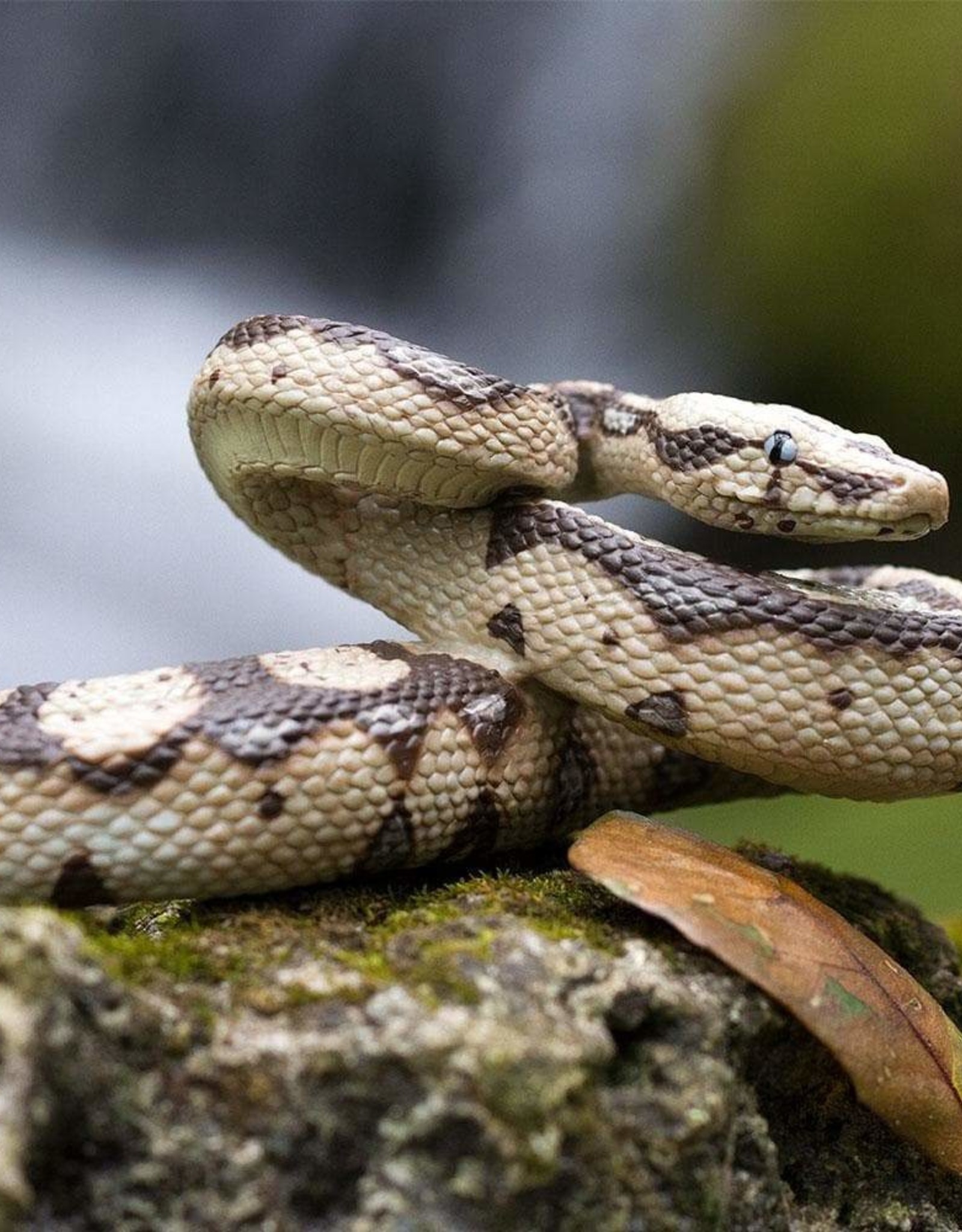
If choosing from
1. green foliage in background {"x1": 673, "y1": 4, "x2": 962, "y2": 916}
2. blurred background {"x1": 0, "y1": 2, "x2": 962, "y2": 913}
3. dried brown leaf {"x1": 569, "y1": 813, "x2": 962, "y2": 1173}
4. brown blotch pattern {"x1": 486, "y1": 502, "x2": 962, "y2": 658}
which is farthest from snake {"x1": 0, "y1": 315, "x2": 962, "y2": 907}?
blurred background {"x1": 0, "y1": 2, "x2": 962, "y2": 913}

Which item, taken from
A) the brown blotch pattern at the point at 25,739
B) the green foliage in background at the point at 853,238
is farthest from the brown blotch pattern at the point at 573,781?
the green foliage in background at the point at 853,238

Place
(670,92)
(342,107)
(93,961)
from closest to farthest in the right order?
(93,961)
(670,92)
(342,107)

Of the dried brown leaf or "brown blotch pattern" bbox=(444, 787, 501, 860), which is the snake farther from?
the dried brown leaf

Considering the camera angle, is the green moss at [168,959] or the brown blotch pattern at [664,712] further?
the brown blotch pattern at [664,712]

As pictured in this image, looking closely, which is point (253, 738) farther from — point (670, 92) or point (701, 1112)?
point (670, 92)

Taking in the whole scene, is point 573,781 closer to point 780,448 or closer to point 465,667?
point 465,667

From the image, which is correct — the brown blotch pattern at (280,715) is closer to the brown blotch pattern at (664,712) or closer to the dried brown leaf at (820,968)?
the brown blotch pattern at (664,712)

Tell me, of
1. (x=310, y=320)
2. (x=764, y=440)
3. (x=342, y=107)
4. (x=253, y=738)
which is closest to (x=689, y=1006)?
(x=253, y=738)
